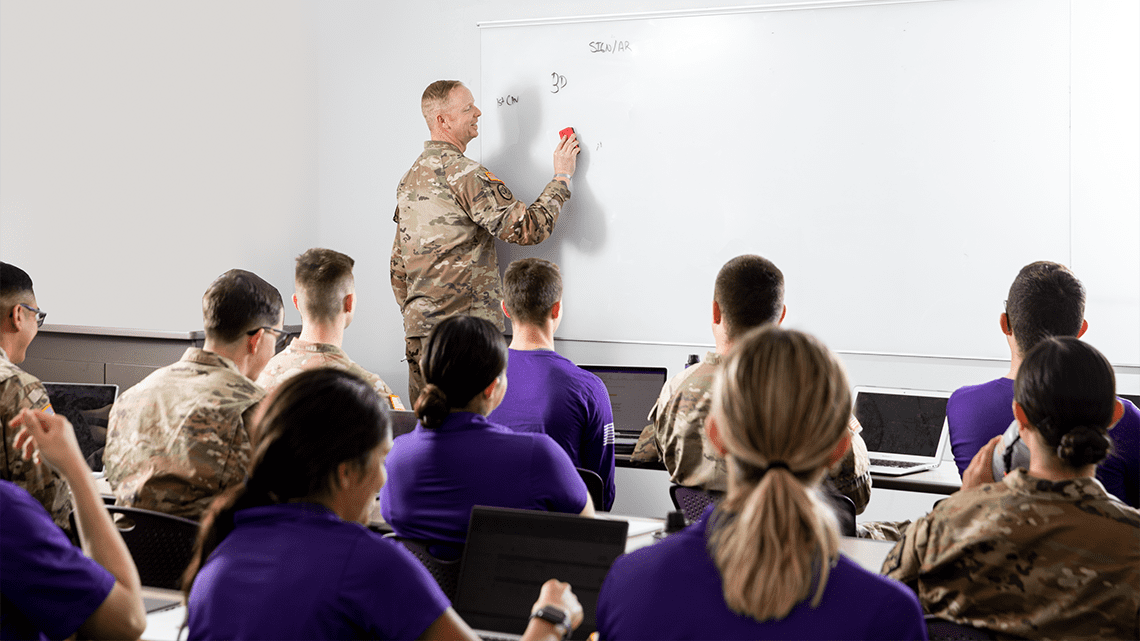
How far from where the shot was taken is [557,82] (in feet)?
14.6

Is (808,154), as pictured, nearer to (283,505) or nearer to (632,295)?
(632,295)

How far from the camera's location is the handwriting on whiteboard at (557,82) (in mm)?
4426

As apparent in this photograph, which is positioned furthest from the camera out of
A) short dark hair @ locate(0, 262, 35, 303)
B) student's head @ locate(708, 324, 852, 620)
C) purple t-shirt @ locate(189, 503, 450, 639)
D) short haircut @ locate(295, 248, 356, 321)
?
short haircut @ locate(295, 248, 356, 321)

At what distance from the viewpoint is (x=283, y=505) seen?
133 centimetres

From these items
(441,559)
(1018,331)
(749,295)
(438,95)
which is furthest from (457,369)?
(438,95)

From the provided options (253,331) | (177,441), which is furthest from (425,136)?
(177,441)

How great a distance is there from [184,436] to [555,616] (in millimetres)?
1217

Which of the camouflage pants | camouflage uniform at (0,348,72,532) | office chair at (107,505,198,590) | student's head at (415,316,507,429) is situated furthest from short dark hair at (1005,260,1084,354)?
the camouflage pants

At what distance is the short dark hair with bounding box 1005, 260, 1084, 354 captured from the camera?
263 cm

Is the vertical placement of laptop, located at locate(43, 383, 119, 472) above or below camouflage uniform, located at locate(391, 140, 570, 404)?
below

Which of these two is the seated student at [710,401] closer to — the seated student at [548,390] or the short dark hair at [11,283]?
the seated student at [548,390]

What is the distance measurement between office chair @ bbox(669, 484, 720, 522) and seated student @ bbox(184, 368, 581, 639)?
1.11 m

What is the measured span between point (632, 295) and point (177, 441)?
2.47m

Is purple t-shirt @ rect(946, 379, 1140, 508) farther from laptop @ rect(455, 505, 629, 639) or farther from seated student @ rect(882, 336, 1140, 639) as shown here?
laptop @ rect(455, 505, 629, 639)
